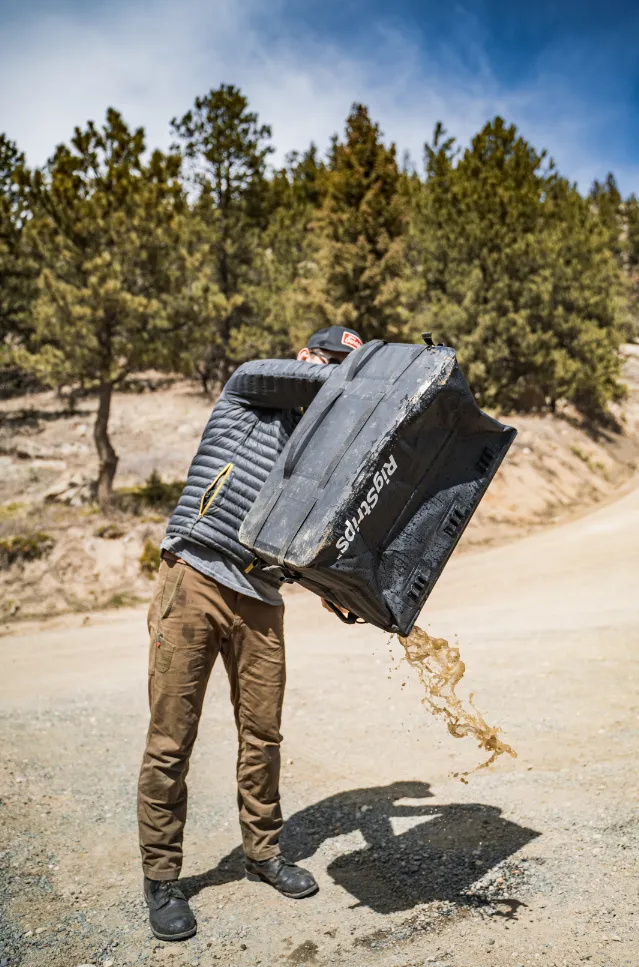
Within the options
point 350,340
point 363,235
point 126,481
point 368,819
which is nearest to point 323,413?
point 350,340

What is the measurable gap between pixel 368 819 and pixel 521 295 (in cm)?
1949

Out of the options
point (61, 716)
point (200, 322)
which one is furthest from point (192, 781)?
point (200, 322)

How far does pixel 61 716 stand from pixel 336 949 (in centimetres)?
365

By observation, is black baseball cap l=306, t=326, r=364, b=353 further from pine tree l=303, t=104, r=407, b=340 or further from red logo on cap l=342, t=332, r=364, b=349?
pine tree l=303, t=104, r=407, b=340

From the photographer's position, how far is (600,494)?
1877 centimetres

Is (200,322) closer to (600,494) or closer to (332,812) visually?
(600,494)

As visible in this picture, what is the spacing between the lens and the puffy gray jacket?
3.29 meters

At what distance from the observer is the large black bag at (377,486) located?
2809 millimetres

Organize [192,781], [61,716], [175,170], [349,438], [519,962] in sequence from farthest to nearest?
[175,170]
[61,716]
[192,781]
[349,438]
[519,962]

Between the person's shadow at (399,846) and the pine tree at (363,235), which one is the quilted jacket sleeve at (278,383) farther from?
the pine tree at (363,235)

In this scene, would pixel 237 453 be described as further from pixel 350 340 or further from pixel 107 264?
pixel 107 264

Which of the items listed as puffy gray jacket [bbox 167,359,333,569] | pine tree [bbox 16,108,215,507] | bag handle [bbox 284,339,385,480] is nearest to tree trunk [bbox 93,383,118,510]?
pine tree [bbox 16,108,215,507]

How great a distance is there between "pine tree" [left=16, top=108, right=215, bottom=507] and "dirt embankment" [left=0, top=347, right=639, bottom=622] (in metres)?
1.74

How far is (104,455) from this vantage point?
14.5m
